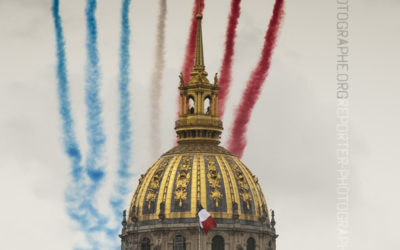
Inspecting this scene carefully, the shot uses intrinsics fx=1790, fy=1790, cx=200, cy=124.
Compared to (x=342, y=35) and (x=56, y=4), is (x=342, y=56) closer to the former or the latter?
(x=342, y=35)

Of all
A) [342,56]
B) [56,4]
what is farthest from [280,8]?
[56,4]

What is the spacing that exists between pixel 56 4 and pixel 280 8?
26058mm

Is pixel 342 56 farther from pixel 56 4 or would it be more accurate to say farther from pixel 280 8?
pixel 56 4

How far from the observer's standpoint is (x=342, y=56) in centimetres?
19212

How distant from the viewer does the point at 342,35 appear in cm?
18912

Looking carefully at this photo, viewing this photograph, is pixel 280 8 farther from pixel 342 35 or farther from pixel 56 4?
pixel 56 4

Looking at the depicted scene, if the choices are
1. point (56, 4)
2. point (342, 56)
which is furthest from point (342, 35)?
point (56, 4)

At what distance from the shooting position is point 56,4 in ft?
613

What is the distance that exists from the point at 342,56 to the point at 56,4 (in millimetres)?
31186

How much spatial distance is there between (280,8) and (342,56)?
9.88m

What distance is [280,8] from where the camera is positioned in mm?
197250
